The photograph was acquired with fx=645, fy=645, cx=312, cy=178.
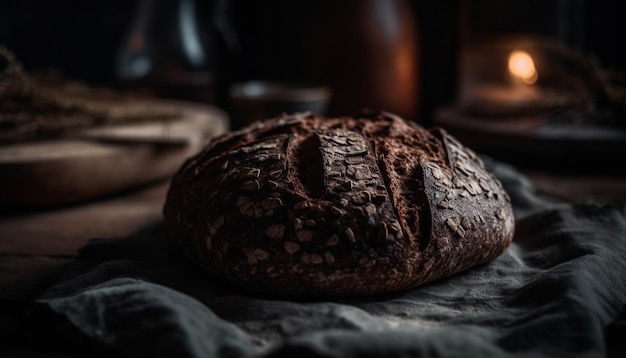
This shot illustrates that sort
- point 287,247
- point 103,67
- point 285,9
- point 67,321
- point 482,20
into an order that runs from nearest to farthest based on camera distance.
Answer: point 67,321, point 287,247, point 285,9, point 482,20, point 103,67

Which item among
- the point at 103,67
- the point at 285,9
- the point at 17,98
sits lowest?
the point at 103,67

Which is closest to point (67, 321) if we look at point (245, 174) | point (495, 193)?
point (245, 174)

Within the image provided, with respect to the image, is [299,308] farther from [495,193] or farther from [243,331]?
[495,193]

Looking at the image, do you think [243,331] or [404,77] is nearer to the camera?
[243,331]

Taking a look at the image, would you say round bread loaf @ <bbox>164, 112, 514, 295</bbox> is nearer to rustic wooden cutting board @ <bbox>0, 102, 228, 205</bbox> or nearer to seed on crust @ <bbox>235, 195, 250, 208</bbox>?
seed on crust @ <bbox>235, 195, 250, 208</bbox>

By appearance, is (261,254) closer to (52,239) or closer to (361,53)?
(52,239)

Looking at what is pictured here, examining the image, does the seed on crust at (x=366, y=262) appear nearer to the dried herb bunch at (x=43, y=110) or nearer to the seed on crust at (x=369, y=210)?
the seed on crust at (x=369, y=210)
